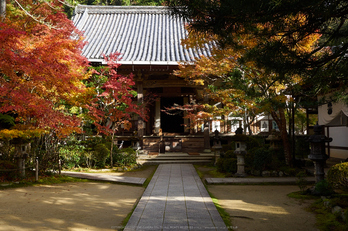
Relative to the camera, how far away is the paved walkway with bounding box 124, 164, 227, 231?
13.9ft

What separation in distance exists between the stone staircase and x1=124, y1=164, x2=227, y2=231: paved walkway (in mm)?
4556

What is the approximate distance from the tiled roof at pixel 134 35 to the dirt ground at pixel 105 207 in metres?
7.32

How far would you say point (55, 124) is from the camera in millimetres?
8516

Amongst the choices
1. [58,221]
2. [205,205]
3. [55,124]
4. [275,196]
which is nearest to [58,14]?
[55,124]

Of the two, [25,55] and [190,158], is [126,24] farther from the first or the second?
[25,55]

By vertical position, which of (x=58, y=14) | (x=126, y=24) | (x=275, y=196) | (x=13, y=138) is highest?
(x=126, y=24)

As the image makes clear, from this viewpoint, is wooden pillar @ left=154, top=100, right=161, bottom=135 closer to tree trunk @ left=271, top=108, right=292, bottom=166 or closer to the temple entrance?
the temple entrance

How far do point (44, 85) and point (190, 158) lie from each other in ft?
25.1

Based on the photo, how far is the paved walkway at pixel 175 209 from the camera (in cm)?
423

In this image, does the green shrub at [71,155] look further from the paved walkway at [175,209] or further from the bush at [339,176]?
the bush at [339,176]

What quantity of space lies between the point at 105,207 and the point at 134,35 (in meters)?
14.0

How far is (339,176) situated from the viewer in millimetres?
5840

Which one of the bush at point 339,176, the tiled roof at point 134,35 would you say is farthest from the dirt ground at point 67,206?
the tiled roof at point 134,35

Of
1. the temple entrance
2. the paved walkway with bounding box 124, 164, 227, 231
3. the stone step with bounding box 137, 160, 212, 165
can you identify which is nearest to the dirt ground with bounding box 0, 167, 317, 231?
the paved walkway with bounding box 124, 164, 227, 231
